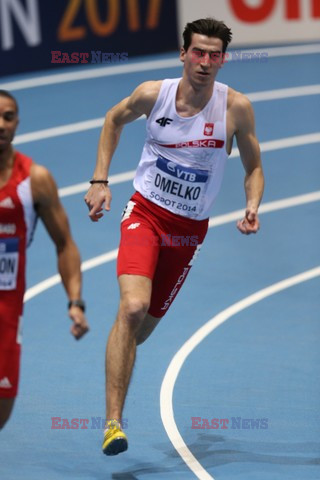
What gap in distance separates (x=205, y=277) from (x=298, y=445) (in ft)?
10.9

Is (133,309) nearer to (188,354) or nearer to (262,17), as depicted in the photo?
(188,354)

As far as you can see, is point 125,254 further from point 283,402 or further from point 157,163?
A: point 283,402

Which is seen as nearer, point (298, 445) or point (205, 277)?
point (298, 445)

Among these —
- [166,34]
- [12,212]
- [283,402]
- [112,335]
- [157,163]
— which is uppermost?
[12,212]

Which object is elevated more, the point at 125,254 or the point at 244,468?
the point at 125,254

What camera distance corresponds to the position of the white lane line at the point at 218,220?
9.87 meters

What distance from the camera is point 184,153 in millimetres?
6957

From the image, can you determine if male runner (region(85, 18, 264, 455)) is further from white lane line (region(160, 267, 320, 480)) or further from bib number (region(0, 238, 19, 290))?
bib number (region(0, 238, 19, 290))

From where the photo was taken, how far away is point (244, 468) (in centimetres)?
672

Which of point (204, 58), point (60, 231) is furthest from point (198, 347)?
point (60, 231)

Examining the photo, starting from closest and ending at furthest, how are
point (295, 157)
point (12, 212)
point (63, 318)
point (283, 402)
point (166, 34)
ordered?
point (12, 212) → point (283, 402) → point (63, 318) → point (295, 157) → point (166, 34)

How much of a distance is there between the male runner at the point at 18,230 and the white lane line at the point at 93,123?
8304 millimetres

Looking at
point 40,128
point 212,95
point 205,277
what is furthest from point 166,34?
point 212,95

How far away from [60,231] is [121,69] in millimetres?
12325
